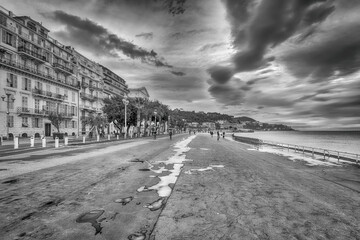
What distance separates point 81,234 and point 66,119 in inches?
1930

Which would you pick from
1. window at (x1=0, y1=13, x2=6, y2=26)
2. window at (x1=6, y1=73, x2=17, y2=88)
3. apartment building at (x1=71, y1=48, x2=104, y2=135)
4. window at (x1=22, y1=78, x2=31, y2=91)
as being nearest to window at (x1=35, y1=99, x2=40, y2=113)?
window at (x1=22, y1=78, x2=31, y2=91)

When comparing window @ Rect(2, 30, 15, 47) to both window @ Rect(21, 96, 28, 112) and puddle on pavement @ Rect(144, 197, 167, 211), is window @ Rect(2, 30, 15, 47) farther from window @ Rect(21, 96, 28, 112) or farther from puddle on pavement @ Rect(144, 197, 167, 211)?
puddle on pavement @ Rect(144, 197, 167, 211)

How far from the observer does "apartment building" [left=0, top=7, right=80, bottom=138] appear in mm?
31641

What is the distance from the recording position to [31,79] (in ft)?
121

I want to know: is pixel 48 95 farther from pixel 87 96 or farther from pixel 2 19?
pixel 87 96

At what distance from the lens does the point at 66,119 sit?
45.5 meters

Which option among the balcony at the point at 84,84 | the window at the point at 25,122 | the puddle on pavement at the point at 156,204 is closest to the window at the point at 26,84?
the window at the point at 25,122

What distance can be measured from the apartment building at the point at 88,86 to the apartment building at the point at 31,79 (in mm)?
5006

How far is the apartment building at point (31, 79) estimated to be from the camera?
31.6 metres

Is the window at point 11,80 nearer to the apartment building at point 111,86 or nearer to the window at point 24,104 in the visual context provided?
the window at point 24,104

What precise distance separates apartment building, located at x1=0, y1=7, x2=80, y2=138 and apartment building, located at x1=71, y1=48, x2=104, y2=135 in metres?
5.01

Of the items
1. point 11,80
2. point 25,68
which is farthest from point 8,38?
point 11,80

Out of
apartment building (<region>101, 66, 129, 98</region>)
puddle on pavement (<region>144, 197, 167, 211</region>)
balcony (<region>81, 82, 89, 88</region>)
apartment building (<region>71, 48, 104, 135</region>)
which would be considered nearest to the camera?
puddle on pavement (<region>144, 197, 167, 211</region>)

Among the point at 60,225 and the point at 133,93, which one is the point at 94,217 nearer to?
the point at 60,225
